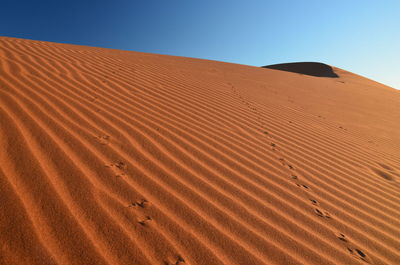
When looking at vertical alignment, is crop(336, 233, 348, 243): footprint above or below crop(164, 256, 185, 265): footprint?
above

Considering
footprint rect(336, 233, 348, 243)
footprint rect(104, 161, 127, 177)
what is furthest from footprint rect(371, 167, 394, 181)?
footprint rect(104, 161, 127, 177)

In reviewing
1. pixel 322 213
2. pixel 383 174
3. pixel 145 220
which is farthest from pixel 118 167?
pixel 383 174

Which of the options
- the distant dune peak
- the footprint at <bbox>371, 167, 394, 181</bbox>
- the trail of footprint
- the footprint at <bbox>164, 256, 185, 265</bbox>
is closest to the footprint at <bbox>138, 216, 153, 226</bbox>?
the footprint at <bbox>164, 256, 185, 265</bbox>

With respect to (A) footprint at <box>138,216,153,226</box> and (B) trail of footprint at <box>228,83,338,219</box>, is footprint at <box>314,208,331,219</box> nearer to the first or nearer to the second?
(B) trail of footprint at <box>228,83,338,219</box>

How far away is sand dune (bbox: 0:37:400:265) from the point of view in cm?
138

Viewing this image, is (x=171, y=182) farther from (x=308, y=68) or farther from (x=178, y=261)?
(x=308, y=68)

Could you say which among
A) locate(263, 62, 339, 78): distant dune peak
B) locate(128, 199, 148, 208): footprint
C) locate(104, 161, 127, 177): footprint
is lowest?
locate(128, 199, 148, 208): footprint

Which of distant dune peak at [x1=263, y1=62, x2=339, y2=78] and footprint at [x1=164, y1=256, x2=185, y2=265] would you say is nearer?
footprint at [x1=164, y1=256, x2=185, y2=265]

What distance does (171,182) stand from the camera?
6.38 ft

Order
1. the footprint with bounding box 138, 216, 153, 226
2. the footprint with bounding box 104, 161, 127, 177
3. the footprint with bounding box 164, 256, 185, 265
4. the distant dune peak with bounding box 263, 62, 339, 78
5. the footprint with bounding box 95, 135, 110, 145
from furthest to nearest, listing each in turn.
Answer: the distant dune peak with bounding box 263, 62, 339, 78
the footprint with bounding box 95, 135, 110, 145
the footprint with bounding box 104, 161, 127, 177
the footprint with bounding box 138, 216, 153, 226
the footprint with bounding box 164, 256, 185, 265

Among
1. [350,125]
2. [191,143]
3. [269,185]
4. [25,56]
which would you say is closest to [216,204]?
[269,185]

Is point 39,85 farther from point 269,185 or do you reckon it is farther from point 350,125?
point 350,125

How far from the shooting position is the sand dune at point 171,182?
54.4 inches

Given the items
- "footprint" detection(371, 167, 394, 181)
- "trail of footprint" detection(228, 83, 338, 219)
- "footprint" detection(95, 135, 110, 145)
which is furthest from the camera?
"footprint" detection(371, 167, 394, 181)
